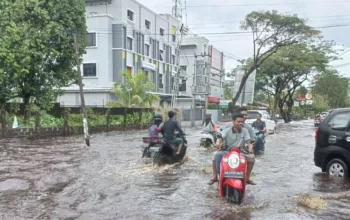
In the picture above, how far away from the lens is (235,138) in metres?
7.38

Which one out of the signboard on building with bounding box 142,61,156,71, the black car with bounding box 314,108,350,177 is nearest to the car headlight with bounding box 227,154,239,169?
the black car with bounding box 314,108,350,177

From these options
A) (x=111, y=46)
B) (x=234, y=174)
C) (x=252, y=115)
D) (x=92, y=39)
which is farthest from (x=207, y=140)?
(x=92, y=39)

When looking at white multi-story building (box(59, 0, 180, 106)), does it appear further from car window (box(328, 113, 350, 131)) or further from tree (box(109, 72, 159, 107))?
car window (box(328, 113, 350, 131))

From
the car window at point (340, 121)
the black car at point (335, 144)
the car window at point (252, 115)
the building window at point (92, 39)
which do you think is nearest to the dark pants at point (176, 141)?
the black car at point (335, 144)

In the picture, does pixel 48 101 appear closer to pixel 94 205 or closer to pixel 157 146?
pixel 157 146

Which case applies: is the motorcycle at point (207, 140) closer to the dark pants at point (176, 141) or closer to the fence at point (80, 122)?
the dark pants at point (176, 141)

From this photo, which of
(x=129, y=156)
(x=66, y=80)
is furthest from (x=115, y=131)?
(x=129, y=156)

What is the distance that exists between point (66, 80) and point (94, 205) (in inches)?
808

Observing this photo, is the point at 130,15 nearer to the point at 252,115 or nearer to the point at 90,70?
the point at 90,70

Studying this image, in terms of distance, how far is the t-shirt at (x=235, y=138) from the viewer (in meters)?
7.36

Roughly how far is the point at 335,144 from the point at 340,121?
524mm

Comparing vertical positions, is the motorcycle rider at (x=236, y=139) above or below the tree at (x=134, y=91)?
below

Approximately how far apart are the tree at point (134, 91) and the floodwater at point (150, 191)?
20.5 m

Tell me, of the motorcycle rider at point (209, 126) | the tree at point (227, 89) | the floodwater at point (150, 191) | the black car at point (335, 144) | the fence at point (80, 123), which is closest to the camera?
the floodwater at point (150, 191)
